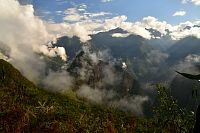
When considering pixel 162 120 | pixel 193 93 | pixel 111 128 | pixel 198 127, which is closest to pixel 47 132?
pixel 111 128

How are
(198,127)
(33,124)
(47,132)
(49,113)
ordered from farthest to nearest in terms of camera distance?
(49,113), (33,124), (47,132), (198,127)

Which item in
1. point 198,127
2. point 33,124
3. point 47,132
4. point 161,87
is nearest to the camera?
point 198,127

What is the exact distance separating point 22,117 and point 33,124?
183 inches

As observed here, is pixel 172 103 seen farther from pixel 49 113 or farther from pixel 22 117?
pixel 49 113

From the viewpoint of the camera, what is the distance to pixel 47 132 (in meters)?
14.0

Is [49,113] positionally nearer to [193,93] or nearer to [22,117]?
[22,117]

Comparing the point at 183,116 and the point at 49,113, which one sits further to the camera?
the point at 49,113

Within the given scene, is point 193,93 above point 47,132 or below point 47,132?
above

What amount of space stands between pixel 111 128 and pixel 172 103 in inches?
93.6

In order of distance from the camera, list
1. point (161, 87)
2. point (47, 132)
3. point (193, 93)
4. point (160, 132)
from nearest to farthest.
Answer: point (193, 93), point (47, 132), point (161, 87), point (160, 132)

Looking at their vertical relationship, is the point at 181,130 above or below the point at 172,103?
below

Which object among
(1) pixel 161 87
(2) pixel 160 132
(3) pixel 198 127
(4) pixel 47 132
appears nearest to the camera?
(3) pixel 198 127

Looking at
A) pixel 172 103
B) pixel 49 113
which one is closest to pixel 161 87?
pixel 172 103

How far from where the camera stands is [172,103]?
14.6m
